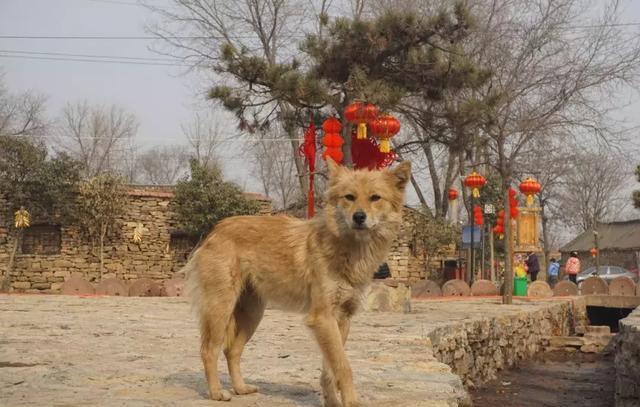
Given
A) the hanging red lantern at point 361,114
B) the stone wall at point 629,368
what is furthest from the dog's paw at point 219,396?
the hanging red lantern at point 361,114

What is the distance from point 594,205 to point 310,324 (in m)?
51.1

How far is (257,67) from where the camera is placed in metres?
15.9

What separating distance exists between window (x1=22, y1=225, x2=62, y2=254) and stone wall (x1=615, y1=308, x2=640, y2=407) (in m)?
18.3

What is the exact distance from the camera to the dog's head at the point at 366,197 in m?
4.30

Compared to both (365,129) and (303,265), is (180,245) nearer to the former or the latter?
(365,129)

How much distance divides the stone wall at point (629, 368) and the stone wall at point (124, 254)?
624 inches

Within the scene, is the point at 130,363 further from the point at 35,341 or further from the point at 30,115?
the point at 30,115

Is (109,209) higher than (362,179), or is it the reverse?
(109,209)

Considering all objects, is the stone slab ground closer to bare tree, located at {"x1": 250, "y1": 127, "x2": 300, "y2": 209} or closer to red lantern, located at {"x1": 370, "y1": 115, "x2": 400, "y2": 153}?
red lantern, located at {"x1": 370, "y1": 115, "x2": 400, "y2": 153}

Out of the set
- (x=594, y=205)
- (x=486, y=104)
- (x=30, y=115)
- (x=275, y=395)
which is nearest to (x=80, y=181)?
(x=486, y=104)

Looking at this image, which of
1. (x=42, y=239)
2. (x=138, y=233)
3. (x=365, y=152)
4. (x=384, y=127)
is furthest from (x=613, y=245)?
(x=384, y=127)

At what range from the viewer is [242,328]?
4766 mm

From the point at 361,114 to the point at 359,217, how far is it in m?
9.50

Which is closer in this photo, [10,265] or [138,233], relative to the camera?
[10,265]
